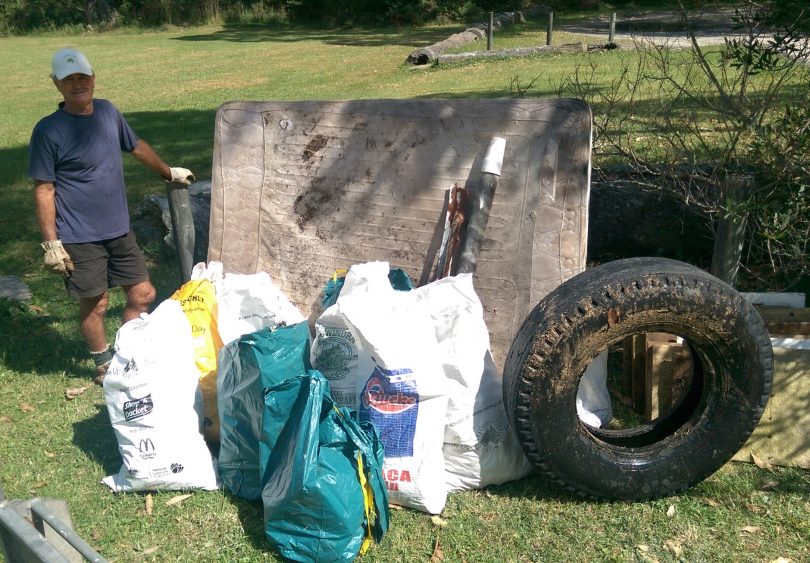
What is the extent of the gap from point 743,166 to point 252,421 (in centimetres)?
333

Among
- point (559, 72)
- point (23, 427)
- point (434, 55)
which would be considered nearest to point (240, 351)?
point (23, 427)

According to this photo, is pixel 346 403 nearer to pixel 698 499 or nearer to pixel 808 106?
A: pixel 698 499

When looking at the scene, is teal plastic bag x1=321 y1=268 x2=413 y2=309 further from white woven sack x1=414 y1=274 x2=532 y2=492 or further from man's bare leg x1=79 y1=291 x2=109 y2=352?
man's bare leg x1=79 y1=291 x2=109 y2=352

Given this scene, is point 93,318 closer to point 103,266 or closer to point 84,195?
point 103,266

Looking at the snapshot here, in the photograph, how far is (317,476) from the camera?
9.97 ft

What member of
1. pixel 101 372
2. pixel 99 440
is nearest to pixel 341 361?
pixel 99 440

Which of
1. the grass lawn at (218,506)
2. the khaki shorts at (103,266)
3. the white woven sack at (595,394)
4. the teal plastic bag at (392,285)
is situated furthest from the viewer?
the khaki shorts at (103,266)

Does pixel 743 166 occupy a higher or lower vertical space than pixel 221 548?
higher

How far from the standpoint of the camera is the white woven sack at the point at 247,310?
4048 mm

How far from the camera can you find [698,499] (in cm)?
341

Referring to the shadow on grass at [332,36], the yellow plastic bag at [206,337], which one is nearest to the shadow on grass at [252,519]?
the yellow plastic bag at [206,337]

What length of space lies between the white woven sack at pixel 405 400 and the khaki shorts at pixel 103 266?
6.05 feet

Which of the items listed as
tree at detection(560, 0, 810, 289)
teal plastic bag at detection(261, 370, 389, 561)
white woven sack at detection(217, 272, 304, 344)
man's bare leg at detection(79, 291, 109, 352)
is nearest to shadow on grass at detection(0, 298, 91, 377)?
man's bare leg at detection(79, 291, 109, 352)

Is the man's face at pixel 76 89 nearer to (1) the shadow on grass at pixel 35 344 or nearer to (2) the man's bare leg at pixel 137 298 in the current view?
(2) the man's bare leg at pixel 137 298
